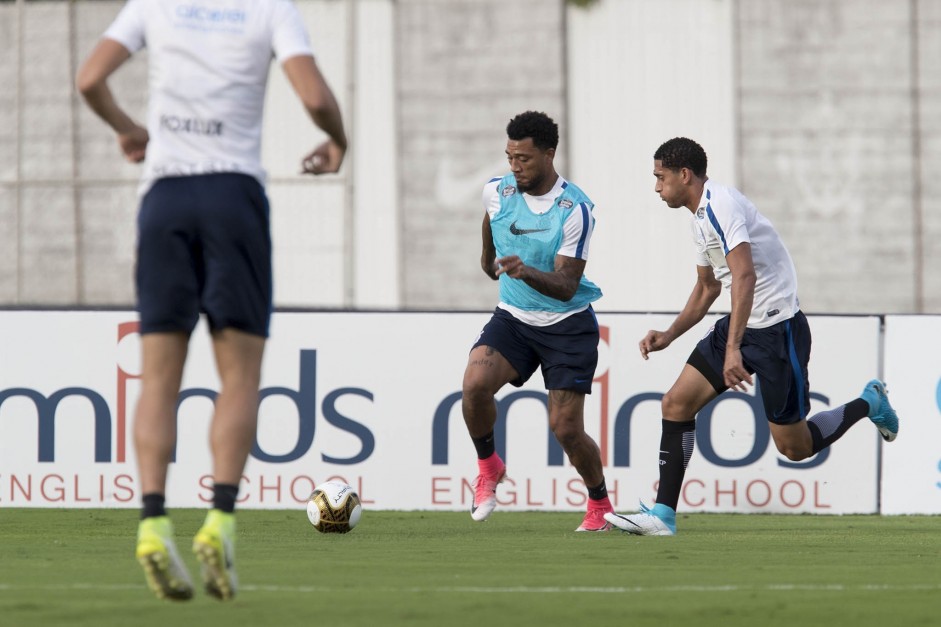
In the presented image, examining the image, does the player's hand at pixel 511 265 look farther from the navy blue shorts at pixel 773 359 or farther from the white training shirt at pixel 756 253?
the navy blue shorts at pixel 773 359

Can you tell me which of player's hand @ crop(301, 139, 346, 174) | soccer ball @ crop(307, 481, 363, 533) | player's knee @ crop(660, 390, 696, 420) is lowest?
soccer ball @ crop(307, 481, 363, 533)

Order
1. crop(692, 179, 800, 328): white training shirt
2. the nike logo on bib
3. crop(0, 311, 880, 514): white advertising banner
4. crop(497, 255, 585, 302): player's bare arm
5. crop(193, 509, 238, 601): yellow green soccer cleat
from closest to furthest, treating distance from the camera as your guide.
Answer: crop(193, 509, 238, 601): yellow green soccer cleat < crop(692, 179, 800, 328): white training shirt < crop(497, 255, 585, 302): player's bare arm < the nike logo on bib < crop(0, 311, 880, 514): white advertising banner

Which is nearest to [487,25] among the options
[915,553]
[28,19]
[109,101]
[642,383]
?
[28,19]

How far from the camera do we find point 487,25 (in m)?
21.4

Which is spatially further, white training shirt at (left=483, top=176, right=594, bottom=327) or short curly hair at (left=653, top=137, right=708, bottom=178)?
white training shirt at (left=483, top=176, right=594, bottom=327)

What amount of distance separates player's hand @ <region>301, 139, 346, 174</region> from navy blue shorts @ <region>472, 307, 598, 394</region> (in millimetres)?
3585

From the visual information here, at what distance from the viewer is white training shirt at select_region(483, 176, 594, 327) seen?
8648mm

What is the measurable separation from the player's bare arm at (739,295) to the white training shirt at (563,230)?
34.3 inches

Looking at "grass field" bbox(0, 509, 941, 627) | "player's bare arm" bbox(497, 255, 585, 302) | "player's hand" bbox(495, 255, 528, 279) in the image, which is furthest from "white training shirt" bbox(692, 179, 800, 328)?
"grass field" bbox(0, 509, 941, 627)

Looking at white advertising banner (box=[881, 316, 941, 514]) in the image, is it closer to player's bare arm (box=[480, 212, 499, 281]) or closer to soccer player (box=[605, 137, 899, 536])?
soccer player (box=[605, 137, 899, 536])

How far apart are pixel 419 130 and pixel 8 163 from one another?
5.38 meters

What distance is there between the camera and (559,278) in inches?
335

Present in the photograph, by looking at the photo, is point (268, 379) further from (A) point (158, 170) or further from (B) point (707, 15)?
(B) point (707, 15)

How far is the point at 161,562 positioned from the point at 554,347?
4313 mm
